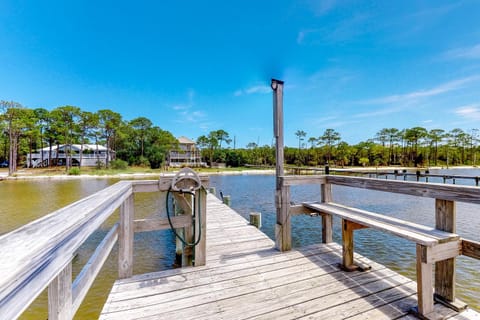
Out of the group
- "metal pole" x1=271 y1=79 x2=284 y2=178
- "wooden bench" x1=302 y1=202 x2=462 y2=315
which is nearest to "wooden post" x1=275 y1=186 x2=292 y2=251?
"metal pole" x1=271 y1=79 x2=284 y2=178

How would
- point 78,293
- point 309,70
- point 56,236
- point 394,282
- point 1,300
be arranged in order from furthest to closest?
point 309,70 < point 394,282 < point 78,293 < point 56,236 < point 1,300

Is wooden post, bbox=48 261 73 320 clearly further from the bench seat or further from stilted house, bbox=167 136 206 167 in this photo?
stilted house, bbox=167 136 206 167

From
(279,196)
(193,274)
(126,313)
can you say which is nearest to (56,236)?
(126,313)

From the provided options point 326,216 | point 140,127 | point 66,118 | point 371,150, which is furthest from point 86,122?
point 371,150

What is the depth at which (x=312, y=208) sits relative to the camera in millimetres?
2973

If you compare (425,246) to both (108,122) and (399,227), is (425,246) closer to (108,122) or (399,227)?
(399,227)

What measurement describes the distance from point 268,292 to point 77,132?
120ft

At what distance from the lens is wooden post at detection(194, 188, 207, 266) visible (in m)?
2.56

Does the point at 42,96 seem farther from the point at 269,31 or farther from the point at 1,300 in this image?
the point at 1,300

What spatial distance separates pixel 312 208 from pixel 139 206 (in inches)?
317

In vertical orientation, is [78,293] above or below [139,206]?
above

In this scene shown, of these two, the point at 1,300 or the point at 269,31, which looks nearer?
the point at 1,300

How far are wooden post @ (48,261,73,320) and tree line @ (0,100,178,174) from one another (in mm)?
31266

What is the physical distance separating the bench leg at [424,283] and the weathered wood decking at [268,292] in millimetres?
126
